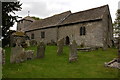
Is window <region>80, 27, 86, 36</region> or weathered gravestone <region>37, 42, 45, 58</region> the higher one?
window <region>80, 27, 86, 36</region>

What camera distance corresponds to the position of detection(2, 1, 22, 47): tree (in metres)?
20.0

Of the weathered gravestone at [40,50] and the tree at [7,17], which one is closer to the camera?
the weathered gravestone at [40,50]

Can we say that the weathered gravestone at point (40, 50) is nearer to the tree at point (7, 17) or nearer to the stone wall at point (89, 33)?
the tree at point (7, 17)

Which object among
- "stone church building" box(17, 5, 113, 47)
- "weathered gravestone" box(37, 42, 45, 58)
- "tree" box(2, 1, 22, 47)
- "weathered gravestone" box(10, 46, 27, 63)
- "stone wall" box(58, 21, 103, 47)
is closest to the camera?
"weathered gravestone" box(10, 46, 27, 63)

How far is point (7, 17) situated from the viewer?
2009cm

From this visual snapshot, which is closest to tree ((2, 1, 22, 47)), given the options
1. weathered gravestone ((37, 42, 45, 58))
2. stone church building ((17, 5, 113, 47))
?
weathered gravestone ((37, 42, 45, 58))

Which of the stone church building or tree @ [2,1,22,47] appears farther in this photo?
the stone church building

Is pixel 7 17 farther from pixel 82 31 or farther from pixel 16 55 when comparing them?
pixel 82 31

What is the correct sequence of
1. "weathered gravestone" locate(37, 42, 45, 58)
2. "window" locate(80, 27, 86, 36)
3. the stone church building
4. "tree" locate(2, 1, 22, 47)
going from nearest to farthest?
"weathered gravestone" locate(37, 42, 45, 58) → "tree" locate(2, 1, 22, 47) → the stone church building → "window" locate(80, 27, 86, 36)

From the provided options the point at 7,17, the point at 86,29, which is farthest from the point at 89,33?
the point at 7,17

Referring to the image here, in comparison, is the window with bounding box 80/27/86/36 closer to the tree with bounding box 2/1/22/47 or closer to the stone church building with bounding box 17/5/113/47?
the stone church building with bounding box 17/5/113/47

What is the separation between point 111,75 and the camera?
9523mm

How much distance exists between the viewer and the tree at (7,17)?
20.0 meters

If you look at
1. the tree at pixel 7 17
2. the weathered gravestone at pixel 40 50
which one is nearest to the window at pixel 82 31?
the tree at pixel 7 17
